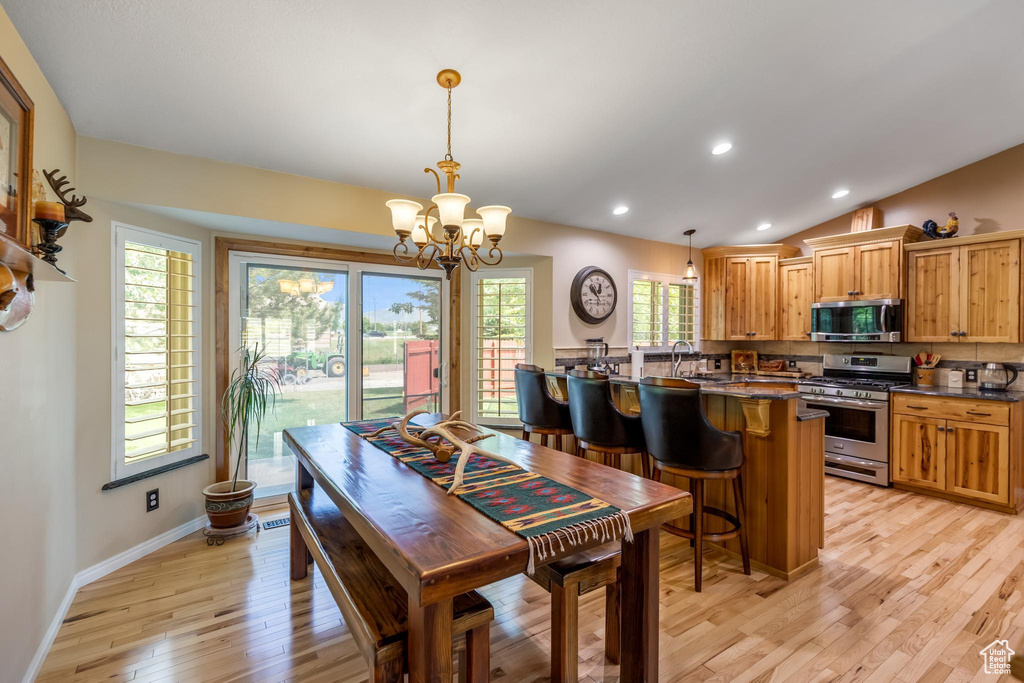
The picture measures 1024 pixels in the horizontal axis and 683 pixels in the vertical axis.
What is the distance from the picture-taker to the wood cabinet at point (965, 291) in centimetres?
380

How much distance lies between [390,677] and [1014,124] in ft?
18.1

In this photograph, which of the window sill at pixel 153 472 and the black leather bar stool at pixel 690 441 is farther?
A: the window sill at pixel 153 472

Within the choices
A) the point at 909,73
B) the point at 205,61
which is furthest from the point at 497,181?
the point at 909,73

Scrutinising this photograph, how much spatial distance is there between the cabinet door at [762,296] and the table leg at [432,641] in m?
5.27

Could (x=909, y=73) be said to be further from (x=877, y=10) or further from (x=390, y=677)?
(x=390, y=677)

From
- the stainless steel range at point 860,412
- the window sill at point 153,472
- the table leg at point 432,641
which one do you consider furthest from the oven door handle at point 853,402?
the window sill at point 153,472

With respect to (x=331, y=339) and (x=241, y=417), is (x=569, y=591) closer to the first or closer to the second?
(x=241, y=417)

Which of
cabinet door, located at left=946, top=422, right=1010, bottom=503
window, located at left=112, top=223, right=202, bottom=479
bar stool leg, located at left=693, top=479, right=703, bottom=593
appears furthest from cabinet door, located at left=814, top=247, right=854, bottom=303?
window, located at left=112, top=223, right=202, bottom=479

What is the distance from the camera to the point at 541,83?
99.2 inches

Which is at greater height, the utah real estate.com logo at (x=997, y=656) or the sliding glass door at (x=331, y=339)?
the sliding glass door at (x=331, y=339)

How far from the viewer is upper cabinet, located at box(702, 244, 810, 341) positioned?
5.39 m

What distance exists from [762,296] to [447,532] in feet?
17.3

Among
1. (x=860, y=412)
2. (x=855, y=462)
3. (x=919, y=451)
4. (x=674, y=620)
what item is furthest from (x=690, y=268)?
(x=674, y=620)

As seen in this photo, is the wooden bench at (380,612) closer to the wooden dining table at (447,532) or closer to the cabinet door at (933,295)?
the wooden dining table at (447,532)
